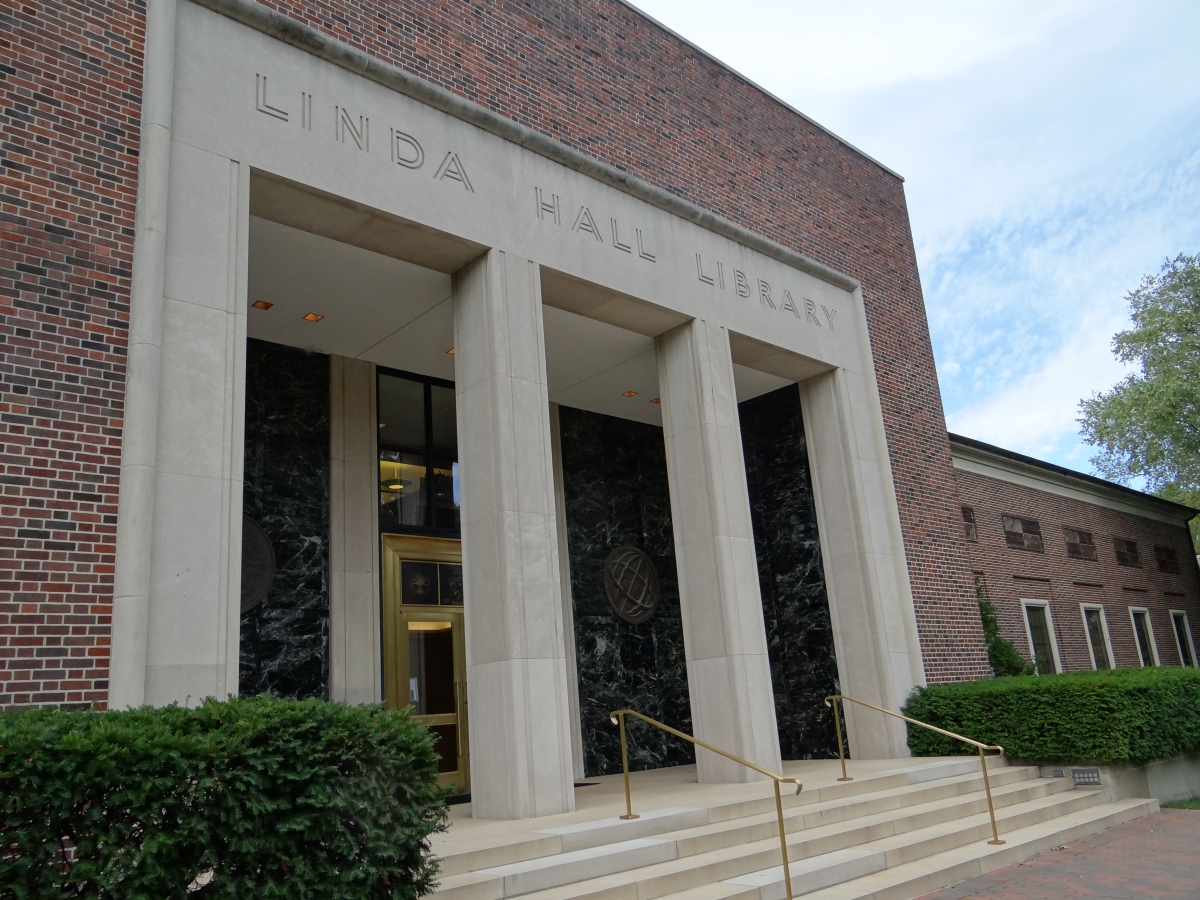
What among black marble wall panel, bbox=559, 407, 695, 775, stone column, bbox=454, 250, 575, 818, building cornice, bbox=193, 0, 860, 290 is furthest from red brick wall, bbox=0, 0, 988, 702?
black marble wall panel, bbox=559, 407, 695, 775

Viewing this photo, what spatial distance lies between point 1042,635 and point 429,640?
1465cm

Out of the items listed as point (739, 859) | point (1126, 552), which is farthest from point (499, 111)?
point (1126, 552)

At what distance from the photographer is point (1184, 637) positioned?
26.3 meters

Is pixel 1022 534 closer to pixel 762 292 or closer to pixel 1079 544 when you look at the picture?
pixel 1079 544

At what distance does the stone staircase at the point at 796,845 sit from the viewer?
6.21m

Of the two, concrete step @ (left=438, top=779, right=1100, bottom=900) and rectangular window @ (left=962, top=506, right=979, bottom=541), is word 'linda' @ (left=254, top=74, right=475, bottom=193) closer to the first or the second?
concrete step @ (left=438, top=779, right=1100, bottom=900)

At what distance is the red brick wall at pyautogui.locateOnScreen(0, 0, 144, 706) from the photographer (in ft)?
19.2

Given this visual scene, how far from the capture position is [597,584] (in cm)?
1400

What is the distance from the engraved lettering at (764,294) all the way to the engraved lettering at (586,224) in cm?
294

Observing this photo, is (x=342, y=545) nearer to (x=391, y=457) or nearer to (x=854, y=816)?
(x=391, y=457)

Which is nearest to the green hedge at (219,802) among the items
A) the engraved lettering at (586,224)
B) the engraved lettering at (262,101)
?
the engraved lettering at (262,101)

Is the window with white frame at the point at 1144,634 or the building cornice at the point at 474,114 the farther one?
the window with white frame at the point at 1144,634

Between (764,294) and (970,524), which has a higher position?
(764,294)

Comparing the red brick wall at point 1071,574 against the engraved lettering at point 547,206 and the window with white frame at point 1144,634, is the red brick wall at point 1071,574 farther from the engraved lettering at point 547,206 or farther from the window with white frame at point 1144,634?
the engraved lettering at point 547,206
